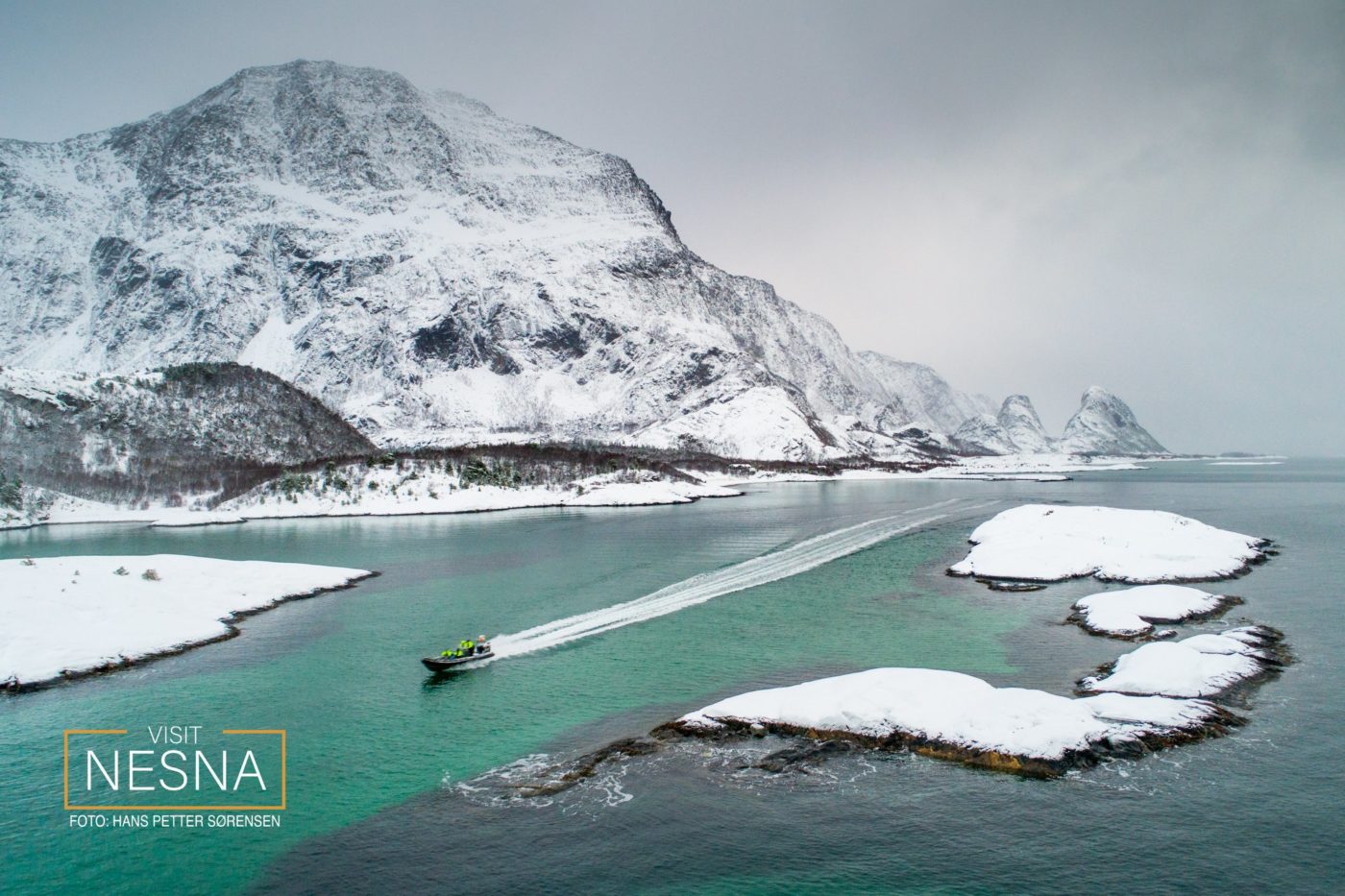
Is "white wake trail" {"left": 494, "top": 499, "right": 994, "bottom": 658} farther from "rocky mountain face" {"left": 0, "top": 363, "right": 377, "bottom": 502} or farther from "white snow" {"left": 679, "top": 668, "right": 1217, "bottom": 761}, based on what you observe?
"rocky mountain face" {"left": 0, "top": 363, "right": 377, "bottom": 502}

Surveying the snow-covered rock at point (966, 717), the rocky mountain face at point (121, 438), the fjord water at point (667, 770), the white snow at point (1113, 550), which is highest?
the rocky mountain face at point (121, 438)

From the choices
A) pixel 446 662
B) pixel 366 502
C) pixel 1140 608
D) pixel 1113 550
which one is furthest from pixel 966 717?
pixel 366 502

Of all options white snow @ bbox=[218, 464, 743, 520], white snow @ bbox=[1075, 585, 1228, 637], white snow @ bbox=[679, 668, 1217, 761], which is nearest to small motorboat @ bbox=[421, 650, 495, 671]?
white snow @ bbox=[679, 668, 1217, 761]

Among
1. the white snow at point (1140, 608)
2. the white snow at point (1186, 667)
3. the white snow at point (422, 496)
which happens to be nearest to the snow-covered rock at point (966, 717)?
the white snow at point (1186, 667)

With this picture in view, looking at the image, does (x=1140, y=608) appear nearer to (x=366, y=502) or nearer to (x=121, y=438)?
(x=366, y=502)

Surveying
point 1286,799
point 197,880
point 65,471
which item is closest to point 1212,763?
point 1286,799

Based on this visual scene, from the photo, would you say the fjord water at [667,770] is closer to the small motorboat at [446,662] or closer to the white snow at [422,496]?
the small motorboat at [446,662]

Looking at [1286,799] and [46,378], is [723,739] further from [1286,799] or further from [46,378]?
[46,378]
